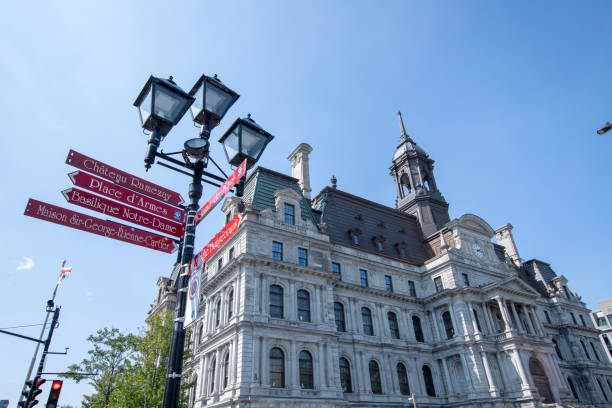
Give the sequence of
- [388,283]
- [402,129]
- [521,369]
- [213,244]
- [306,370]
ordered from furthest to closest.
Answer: [402,129] → [388,283] → [521,369] → [306,370] → [213,244]

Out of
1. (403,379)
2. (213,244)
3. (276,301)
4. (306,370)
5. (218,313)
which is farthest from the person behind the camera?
(403,379)

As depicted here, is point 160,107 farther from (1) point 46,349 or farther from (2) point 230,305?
(2) point 230,305

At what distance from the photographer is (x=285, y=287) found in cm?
3011

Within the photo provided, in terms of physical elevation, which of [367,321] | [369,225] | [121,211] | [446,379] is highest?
[369,225]

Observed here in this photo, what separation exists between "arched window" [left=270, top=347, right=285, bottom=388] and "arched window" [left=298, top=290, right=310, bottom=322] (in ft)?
10.9

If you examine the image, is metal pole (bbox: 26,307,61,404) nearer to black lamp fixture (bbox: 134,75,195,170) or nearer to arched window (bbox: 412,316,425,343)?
black lamp fixture (bbox: 134,75,195,170)

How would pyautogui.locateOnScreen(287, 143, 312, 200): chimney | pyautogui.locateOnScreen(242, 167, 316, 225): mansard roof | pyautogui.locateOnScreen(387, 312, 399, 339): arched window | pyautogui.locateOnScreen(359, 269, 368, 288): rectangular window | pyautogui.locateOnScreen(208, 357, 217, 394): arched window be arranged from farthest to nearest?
pyautogui.locateOnScreen(287, 143, 312, 200): chimney
pyautogui.locateOnScreen(359, 269, 368, 288): rectangular window
pyautogui.locateOnScreen(387, 312, 399, 339): arched window
pyautogui.locateOnScreen(242, 167, 316, 225): mansard roof
pyautogui.locateOnScreen(208, 357, 217, 394): arched window

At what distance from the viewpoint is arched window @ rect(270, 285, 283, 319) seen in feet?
95.2

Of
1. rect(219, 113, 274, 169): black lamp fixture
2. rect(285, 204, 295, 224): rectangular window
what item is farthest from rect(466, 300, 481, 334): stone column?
rect(219, 113, 274, 169): black lamp fixture

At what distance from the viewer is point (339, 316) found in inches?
1339

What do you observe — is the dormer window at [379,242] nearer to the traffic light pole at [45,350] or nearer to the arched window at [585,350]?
the traffic light pole at [45,350]

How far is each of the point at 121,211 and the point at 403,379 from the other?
33149 mm

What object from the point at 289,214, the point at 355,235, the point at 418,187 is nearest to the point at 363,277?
the point at 355,235

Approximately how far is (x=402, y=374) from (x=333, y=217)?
15.9 m
